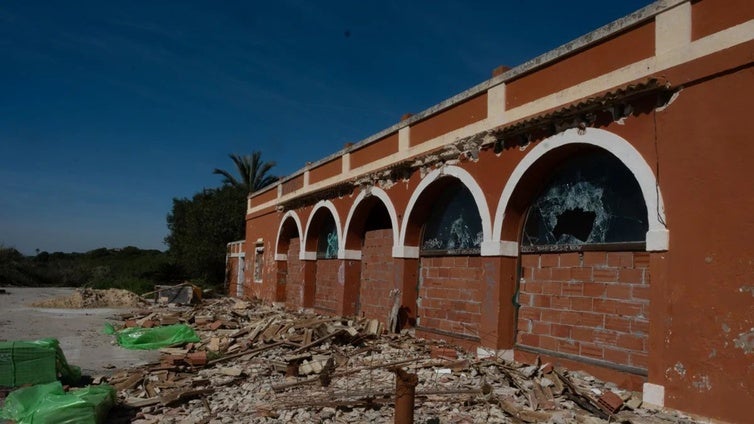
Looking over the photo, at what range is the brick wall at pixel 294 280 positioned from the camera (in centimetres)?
1950

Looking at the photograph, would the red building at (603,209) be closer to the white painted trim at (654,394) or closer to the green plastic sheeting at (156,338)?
the white painted trim at (654,394)

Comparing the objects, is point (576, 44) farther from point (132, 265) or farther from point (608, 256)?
point (132, 265)

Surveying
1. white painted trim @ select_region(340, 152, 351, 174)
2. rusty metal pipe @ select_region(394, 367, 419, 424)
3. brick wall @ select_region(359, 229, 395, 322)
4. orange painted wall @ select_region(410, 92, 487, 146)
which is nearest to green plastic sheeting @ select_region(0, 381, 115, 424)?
rusty metal pipe @ select_region(394, 367, 419, 424)

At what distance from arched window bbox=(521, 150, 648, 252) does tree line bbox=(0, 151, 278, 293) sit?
2478 centimetres

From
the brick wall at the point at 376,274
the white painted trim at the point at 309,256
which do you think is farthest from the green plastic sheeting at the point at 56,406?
the white painted trim at the point at 309,256

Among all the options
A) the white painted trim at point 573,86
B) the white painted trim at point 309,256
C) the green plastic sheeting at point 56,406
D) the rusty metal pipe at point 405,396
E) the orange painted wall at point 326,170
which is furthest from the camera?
the white painted trim at point 309,256

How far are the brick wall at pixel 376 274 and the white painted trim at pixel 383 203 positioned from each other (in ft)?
1.89

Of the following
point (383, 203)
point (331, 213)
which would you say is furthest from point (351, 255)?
point (383, 203)

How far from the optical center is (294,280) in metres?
20.5

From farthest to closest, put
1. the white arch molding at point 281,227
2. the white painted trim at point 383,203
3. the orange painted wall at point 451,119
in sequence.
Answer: the white arch molding at point 281,227 < the white painted trim at point 383,203 < the orange painted wall at point 451,119

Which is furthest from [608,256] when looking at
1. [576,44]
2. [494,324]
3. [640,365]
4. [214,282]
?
[214,282]

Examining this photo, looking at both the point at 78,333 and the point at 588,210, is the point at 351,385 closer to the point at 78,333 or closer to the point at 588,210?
the point at 588,210

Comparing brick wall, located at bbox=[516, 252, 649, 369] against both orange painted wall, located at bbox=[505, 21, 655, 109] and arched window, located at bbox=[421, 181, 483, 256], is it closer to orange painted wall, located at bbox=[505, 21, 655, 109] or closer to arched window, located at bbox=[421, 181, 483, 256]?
arched window, located at bbox=[421, 181, 483, 256]

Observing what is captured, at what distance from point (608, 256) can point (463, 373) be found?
8.71ft
